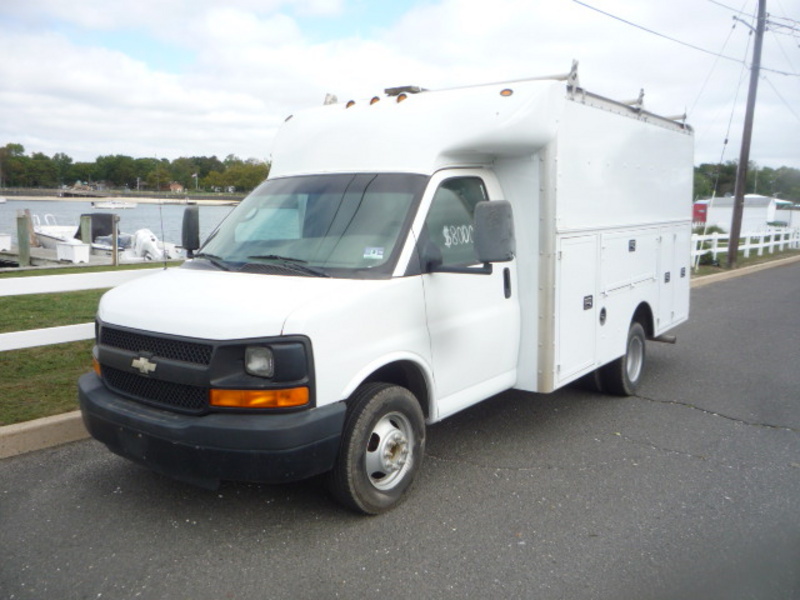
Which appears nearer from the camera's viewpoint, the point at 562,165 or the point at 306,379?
the point at 306,379

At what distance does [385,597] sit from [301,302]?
4.97ft

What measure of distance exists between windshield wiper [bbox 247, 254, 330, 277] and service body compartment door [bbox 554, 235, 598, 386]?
1.90 meters

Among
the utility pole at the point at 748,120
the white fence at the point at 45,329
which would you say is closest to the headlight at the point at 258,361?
the white fence at the point at 45,329

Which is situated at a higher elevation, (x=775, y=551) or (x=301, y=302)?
(x=301, y=302)

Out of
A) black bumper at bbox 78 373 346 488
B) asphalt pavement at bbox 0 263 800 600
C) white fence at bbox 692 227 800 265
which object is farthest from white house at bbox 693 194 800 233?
black bumper at bbox 78 373 346 488

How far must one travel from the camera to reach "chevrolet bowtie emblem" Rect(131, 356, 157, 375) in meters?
3.94

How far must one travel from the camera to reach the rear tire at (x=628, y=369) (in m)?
6.72

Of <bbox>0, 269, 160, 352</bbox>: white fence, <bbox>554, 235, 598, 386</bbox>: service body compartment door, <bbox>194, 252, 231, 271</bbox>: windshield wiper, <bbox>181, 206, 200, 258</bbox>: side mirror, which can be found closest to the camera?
<bbox>194, 252, 231, 271</bbox>: windshield wiper

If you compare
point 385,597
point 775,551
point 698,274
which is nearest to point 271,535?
point 385,597

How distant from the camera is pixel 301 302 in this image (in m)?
3.79

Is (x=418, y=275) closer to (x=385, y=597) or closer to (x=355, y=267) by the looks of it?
(x=355, y=267)

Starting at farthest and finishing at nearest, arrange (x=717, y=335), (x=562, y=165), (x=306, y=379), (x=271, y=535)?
(x=717, y=335)
(x=562, y=165)
(x=271, y=535)
(x=306, y=379)

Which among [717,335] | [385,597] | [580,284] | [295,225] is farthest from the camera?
[717,335]

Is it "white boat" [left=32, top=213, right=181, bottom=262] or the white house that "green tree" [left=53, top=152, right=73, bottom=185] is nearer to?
"white boat" [left=32, top=213, right=181, bottom=262]
